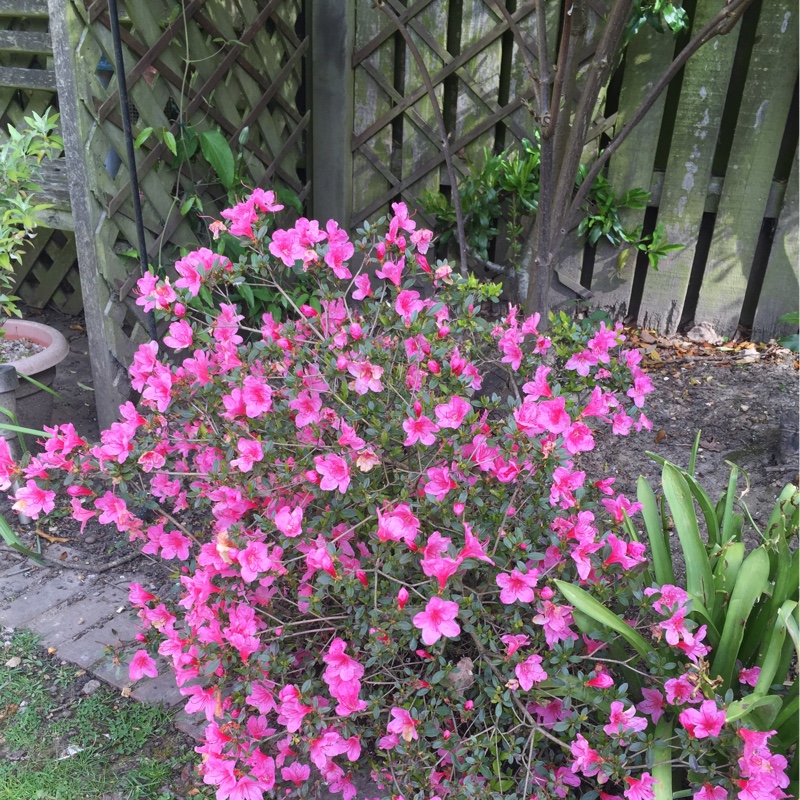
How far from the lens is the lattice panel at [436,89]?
3.00m

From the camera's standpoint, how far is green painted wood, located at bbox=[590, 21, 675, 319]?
2914 millimetres

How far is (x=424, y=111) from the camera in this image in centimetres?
320

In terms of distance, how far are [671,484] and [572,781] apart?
2.04ft

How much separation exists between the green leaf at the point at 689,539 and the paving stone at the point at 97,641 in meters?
1.36

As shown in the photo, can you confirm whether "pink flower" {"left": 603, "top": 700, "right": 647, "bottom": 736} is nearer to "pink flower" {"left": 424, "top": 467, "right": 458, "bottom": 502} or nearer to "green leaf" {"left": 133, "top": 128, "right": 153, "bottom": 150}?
"pink flower" {"left": 424, "top": 467, "right": 458, "bottom": 502}

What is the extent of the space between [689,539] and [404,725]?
69 cm

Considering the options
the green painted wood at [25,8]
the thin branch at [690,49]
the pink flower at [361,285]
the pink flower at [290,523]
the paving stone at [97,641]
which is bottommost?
the paving stone at [97,641]

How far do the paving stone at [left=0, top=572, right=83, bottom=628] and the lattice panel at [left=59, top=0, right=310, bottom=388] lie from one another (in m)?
0.83

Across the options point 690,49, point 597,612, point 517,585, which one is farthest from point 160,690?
point 690,49

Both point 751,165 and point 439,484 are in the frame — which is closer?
point 439,484

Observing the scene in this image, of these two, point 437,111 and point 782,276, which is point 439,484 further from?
point 782,276

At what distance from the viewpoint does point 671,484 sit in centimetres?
152

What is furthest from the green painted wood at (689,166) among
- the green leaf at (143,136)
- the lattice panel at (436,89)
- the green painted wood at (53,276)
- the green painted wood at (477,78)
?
the green painted wood at (53,276)

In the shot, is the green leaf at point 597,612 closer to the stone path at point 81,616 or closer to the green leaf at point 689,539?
the green leaf at point 689,539
